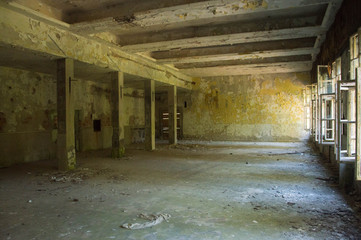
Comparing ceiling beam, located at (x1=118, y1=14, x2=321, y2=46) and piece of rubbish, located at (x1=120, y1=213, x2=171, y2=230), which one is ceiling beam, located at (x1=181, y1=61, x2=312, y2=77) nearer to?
ceiling beam, located at (x1=118, y1=14, x2=321, y2=46)

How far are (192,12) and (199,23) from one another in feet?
3.72

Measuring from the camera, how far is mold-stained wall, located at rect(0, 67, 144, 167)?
812 cm

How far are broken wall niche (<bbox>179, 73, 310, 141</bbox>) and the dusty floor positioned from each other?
23.7 feet

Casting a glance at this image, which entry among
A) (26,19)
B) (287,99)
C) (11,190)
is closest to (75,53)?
(26,19)

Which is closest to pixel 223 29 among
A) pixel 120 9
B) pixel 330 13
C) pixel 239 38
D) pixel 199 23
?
pixel 239 38

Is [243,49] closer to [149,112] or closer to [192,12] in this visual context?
[192,12]

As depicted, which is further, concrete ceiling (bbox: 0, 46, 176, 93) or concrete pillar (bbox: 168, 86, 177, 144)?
concrete pillar (bbox: 168, 86, 177, 144)

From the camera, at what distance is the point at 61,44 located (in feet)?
22.6

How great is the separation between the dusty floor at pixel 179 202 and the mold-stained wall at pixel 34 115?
1185 mm

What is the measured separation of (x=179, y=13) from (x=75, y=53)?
3207 millimetres

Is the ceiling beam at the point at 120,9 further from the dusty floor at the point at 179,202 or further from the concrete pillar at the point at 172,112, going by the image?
the concrete pillar at the point at 172,112

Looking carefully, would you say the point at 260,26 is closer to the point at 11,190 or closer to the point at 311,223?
the point at 311,223

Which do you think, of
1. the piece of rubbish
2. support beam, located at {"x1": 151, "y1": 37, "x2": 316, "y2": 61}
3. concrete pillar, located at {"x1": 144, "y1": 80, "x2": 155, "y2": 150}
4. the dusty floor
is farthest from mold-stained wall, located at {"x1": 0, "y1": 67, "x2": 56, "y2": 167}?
the piece of rubbish

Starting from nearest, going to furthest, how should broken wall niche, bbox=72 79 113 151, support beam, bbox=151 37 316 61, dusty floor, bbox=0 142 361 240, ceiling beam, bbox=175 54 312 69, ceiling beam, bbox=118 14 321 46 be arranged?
1. dusty floor, bbox=0 142 361 240
2. ceiling beam, bbox=118 14 321 46
3. support beam, bbox=151 37 316 61
4. broken wall niche, bbox=72 79 113 151
5. ceiling beam, bbox=175 54 312 69
